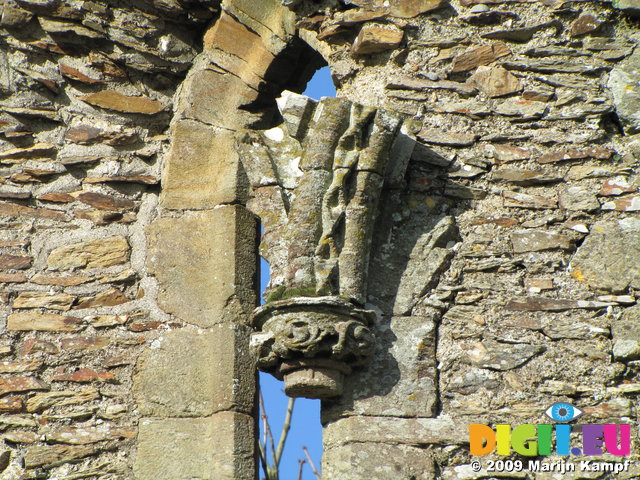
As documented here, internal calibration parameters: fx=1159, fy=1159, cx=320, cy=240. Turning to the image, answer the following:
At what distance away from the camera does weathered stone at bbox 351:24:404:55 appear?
4.77 m

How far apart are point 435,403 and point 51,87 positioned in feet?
7.59

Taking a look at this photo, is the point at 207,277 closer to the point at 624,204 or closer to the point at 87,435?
the point at 87,435

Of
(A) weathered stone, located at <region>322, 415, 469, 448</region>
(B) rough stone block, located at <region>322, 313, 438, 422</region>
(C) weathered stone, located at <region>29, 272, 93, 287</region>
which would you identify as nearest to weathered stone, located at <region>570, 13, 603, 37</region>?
(B) rough stone block, located at <region>322, 313, 438, 422</region>

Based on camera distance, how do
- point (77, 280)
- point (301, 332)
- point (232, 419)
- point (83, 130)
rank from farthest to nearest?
1. point (83, 130)
2. point (77, 280)
3. point (232, 419)
4. point (301, 332)

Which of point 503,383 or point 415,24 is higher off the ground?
point 415,24

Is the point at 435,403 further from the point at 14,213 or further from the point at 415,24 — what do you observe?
the point at 14,213

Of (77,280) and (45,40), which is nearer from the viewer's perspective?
(77,280)

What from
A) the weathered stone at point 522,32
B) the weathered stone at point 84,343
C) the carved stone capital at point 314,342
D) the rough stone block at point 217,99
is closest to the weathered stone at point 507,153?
the weathered stone at point 522,32

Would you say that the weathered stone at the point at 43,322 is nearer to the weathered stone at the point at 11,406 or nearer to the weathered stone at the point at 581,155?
the weathered stone at the point at 11,406

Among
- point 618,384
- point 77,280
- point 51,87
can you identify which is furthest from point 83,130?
point 618,384

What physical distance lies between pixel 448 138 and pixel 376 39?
534 mm

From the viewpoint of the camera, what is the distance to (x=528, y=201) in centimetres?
447

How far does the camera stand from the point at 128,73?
526 centimetres

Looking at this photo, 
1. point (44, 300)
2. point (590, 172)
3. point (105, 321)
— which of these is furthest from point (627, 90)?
point (44, 300)
